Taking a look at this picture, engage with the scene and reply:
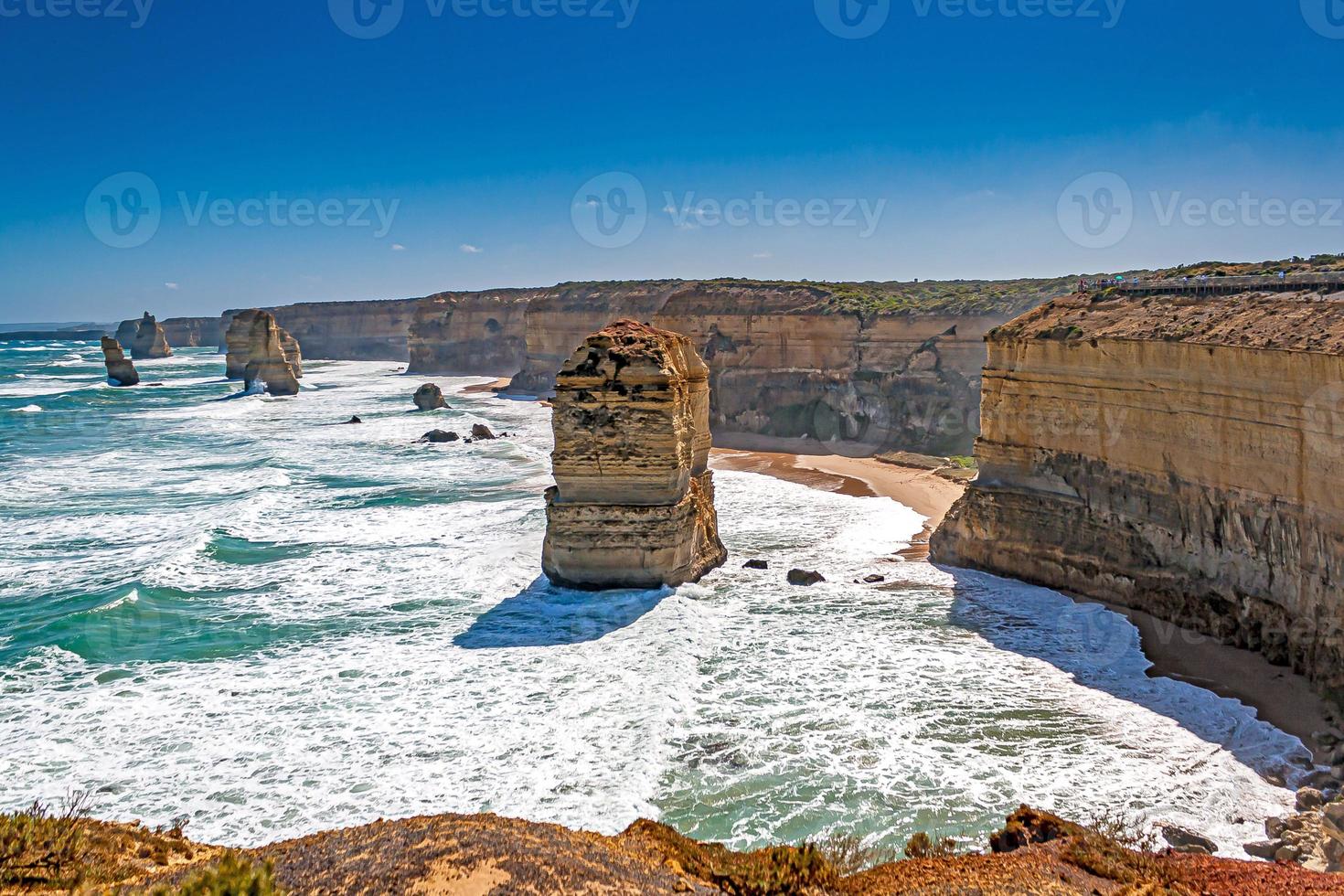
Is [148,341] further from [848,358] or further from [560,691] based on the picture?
[560,691]

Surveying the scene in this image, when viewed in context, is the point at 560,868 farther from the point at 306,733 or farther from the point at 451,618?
the point at 451,618

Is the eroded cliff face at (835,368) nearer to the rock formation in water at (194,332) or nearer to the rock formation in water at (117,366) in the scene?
the rock formation in water at (117,366)

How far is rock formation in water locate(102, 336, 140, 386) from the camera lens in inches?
2781

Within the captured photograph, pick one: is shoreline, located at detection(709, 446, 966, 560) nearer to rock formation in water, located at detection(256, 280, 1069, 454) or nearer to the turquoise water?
rock formation in water, located at detection(256, 280, 1069, 454)

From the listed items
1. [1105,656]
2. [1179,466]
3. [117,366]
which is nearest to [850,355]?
[1179,466]

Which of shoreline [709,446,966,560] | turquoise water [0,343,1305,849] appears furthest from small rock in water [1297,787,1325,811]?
shoreline [709,446,966,560]

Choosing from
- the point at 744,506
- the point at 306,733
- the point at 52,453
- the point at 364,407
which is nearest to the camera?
the point at 306,733

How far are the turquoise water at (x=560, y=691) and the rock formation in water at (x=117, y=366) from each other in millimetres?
54568

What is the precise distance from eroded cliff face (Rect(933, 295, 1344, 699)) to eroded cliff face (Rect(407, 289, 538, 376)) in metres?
73.0

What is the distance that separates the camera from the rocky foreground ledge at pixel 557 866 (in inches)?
252

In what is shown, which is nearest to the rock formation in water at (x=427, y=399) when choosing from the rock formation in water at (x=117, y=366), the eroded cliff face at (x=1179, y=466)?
the rock formation in water at (x=117, y=366)

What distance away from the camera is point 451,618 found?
52.5 ft

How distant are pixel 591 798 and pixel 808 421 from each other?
1287 inches

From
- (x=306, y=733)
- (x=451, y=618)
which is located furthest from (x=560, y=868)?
(x=451, y=618)
